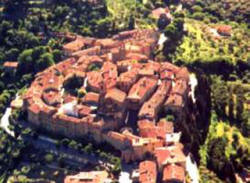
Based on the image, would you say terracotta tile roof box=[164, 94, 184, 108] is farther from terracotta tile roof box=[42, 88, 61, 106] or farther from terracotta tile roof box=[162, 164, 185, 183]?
terracotta tile roof box=[42, 88, 61, 106]

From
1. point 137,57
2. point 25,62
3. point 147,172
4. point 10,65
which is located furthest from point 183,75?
point 10,65

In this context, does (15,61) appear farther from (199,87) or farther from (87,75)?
(199,87)

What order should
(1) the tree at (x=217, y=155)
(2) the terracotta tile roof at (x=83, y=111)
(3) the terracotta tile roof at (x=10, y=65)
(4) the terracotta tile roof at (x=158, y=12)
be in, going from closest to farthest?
(1) the tree at (x=217, y=155)
(2) the terracotta tile roof at (x=83, y=111)
(3) the terracotta tile roof at (x=10, y=65)
(4) the terracotta tile roof at (x=158, y=12)

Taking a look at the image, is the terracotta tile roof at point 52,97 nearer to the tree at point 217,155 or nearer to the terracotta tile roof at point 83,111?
the terracotta tile roof at point 83,111

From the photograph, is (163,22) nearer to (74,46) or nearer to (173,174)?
(74,46)

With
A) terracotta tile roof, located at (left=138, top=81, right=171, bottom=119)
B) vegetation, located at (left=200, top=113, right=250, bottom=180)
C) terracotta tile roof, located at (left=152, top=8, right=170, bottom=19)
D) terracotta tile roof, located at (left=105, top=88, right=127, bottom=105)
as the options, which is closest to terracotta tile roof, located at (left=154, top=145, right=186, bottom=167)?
vegetation, located at (left=200, top=113, right=250, bottom=180)

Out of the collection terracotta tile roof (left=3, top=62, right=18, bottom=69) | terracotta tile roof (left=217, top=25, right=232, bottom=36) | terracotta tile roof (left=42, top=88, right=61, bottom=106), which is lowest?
terracotta tile roof (left=42, top=88, right=61, bottom=106)

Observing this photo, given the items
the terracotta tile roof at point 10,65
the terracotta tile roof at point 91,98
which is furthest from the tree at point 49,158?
the terracotta tile roof at point 10,65
